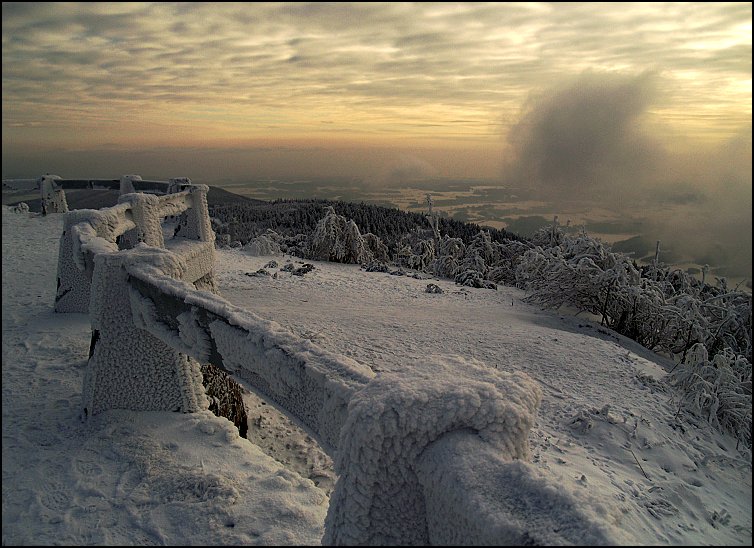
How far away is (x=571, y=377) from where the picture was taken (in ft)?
23.4

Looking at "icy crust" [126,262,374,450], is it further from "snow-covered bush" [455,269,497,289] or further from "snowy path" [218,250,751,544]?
"snow-covered bush" [455,269,497,289]

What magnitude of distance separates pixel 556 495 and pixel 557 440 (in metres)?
3.91

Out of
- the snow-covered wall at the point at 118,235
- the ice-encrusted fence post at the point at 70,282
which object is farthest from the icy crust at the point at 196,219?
the ice-encrusted fence post at the point at 70,282

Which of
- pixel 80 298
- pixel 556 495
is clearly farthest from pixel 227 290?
pixel 556 495

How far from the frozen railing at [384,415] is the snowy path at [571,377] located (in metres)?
0.34

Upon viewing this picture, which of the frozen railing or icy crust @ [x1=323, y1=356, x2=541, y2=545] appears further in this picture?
icy crust @ [x1=323, y1=356, x2=541, y2=545]

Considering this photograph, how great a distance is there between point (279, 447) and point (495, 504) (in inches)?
159

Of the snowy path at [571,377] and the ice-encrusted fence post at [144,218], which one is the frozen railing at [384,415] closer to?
the snowy path at [571,377]

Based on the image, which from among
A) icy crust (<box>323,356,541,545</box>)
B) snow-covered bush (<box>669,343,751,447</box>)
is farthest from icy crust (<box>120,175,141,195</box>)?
snow-covered bush (<box>669,343,751,447</box>)

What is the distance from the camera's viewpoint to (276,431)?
5.65 metres

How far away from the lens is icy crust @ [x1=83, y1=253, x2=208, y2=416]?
4.17 meters

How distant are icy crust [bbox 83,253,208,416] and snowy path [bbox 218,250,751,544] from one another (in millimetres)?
2446

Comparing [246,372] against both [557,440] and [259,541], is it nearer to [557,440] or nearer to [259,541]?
[259,541]

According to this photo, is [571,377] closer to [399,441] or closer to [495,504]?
[399,441]
